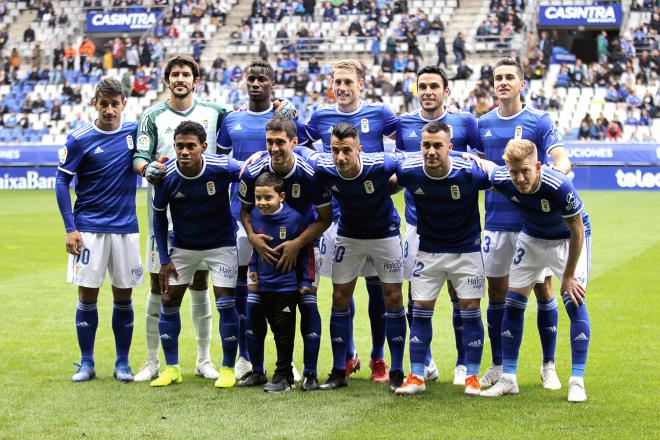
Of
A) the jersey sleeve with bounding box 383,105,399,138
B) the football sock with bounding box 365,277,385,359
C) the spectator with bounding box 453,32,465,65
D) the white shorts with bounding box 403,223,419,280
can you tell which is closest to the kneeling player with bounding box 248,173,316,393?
the football sock with bounding box 365,277,385,359

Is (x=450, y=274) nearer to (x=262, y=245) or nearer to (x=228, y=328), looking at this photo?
(x=262, y=245)

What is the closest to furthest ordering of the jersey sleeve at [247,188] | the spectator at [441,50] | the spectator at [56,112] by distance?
the jersey sleeve at [247,188], the spectator at [441,50], the spectator at [56,112]

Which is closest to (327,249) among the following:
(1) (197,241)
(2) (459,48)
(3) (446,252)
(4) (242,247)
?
(4) (242,247)

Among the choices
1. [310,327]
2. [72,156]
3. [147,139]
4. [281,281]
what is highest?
[147,139]

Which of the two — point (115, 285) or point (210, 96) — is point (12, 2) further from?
point (115, 285)

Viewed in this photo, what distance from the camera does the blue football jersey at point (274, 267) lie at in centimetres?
756

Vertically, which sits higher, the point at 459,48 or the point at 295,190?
the point at 459,48

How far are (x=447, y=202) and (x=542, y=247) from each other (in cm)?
76

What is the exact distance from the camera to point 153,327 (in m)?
8.16

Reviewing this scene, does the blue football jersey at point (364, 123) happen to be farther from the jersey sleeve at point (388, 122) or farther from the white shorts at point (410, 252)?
the white shorts at point (410, 252)

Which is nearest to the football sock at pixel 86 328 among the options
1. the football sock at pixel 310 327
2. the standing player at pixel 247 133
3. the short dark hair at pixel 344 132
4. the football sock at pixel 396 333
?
the standing player at pixel 247 133

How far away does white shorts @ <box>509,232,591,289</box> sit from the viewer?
7.39 m

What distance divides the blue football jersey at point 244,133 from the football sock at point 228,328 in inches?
30.1

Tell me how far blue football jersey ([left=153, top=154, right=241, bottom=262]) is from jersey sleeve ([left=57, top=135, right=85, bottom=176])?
73 centimetres
